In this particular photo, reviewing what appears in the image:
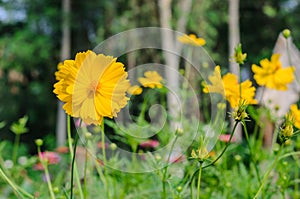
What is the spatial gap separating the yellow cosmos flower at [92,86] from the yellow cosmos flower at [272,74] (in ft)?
1.14

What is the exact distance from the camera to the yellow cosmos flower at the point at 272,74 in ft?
2.45

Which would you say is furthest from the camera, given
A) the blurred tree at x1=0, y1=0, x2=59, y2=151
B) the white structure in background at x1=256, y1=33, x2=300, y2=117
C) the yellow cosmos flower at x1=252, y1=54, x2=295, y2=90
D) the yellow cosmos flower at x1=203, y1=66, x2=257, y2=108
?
the blurred tree at x1=0, y1=0, x2=59, y2=151

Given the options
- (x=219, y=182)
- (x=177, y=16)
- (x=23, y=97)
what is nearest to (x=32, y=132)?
(x=23, y=97)

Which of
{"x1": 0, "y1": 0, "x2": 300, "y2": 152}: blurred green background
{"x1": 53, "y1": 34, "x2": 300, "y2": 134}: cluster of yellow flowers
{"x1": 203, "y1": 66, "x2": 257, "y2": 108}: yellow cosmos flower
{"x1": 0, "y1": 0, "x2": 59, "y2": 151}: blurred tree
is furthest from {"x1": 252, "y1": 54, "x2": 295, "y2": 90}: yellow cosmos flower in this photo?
{"x1": 0, "y1": 0, "x2": 59, "y2": 151}: blurred tree

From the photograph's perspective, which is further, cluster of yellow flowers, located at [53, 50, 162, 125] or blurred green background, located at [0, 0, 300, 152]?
blurred green background, located at [0, 0, 300, 152]

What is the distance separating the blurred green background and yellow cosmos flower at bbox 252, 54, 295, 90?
5.68 m

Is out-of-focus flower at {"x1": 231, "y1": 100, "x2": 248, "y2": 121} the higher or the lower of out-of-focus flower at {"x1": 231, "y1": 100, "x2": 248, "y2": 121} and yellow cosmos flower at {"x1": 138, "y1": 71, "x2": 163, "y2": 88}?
the lower

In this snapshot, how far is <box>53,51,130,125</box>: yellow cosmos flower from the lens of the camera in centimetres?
43

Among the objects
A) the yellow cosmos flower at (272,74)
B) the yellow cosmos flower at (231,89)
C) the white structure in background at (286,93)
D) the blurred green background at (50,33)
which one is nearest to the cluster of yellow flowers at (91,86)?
the yellow cosmos flower at (231,89)

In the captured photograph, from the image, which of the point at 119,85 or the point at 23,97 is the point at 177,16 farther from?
the point at 119,85

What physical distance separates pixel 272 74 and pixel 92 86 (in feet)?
1.35

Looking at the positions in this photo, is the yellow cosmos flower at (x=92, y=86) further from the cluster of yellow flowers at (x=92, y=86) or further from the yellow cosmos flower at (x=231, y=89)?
the yellow cosmos flower at (x=231, y=89)

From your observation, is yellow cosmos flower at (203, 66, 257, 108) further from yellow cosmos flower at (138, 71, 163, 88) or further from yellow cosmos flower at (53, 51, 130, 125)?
yellow cosmos flower at (53, 51, 130, 125)

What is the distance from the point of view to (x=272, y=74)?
2.54ft
